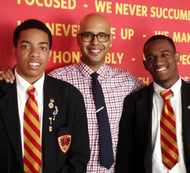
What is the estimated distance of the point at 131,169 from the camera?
6.74ft

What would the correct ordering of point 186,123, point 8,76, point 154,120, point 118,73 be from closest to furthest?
point 8,76, point 186,123, point 154,120, point 118,73

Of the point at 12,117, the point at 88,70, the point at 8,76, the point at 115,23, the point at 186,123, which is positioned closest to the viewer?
the point at 12,117

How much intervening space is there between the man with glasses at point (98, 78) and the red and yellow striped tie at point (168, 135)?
0.35 m

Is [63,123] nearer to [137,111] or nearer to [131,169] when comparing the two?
[137,111]

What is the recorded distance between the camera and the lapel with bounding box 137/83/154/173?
1853 millimetres

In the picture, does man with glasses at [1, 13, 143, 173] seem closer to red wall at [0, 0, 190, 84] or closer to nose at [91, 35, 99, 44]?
nose at [91, 35, 99, 44]

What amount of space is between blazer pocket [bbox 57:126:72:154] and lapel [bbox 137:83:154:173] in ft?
1.77

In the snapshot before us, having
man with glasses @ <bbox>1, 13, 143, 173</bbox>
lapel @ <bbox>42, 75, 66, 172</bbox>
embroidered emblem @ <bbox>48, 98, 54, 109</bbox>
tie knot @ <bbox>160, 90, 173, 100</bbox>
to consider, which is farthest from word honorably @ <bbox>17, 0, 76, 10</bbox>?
tie knot @ <bbox>160, 90, 173, 100</bbox>

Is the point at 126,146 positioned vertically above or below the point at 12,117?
below

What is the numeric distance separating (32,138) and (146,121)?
799mm

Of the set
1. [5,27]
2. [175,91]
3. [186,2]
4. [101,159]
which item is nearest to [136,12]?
[186,2]

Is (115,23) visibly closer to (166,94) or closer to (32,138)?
(166,94)

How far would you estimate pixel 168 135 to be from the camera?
1.84m

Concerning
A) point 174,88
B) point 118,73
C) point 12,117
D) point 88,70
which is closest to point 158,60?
point 174,88
